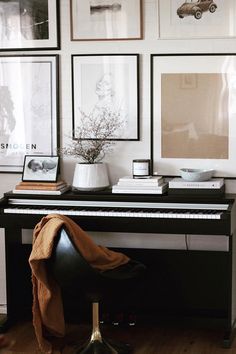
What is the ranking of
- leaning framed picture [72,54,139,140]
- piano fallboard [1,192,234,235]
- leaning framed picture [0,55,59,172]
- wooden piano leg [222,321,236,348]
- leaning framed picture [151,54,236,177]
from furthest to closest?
leaning framed picture [0,55,59,172] < leaning framed picture [72,54,139,140] < leaning framed picture [151,54,236,177] < wooden piano leg [222,321,236,348] < piano fallboard [1,192,234,235]

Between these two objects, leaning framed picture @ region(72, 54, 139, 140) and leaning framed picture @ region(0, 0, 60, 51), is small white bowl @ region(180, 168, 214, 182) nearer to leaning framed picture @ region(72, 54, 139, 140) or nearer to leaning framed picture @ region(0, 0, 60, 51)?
leaning framed picture @ region(72, 54, 139, 140)

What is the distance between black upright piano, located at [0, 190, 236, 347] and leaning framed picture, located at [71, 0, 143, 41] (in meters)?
1.04

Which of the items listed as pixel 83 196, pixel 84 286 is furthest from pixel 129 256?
pixel 84 286

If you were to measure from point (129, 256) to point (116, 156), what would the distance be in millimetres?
663

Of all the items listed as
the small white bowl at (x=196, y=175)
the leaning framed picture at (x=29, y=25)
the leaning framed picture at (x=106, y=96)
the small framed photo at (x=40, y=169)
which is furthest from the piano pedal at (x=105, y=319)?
the leaning framed picture at (x=29, y=25)

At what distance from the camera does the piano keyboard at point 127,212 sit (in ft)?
13.6

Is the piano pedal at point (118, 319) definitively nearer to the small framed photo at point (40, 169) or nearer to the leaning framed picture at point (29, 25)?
the small framed photo at point (40, 169)

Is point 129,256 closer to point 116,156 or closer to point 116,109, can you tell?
point 116,156

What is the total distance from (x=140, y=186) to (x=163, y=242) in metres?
0.51

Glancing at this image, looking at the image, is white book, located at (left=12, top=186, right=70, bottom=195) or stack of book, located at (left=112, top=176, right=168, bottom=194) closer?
stack of book, located at (left=112, top=176, right=168, bottom=194)

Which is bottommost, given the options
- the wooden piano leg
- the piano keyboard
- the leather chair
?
the wooden piano leg

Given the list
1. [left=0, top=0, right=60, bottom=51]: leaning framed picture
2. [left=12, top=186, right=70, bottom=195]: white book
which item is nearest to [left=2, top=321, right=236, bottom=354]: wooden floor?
[left=12, top=186, right=70, bottom=195]: white book

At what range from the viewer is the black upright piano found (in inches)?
166

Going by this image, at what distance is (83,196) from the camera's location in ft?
14.5
